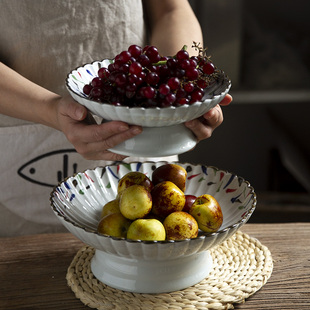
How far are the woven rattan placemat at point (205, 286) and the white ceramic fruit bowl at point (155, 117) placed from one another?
0.22 m

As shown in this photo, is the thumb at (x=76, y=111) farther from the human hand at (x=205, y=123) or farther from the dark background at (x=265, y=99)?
the dark background at (x=265, y=99)

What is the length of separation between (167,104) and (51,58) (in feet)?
1.61

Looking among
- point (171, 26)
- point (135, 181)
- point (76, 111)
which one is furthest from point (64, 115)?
point (171, 26)

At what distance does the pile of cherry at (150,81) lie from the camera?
2.36ft

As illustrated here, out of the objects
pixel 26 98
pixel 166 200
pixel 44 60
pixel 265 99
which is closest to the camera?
pixel 166 200

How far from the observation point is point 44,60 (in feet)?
3.65

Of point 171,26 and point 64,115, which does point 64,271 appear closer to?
point 64,115

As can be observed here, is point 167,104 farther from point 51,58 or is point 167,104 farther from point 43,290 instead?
point 51,58

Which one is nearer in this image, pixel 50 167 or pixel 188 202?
pixel 188 202

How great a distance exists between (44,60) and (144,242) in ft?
1.82

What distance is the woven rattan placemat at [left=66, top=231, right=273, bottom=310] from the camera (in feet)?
2.55

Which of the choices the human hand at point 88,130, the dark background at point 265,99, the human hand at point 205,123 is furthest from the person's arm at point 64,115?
the dark background at point 265,99

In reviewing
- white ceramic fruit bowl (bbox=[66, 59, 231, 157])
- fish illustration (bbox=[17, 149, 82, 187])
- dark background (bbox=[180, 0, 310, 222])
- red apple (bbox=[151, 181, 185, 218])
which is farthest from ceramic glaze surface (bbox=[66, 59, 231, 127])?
dark background (bbox=[180, 0, 310, 222])

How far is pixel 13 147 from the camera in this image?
1156 mm
